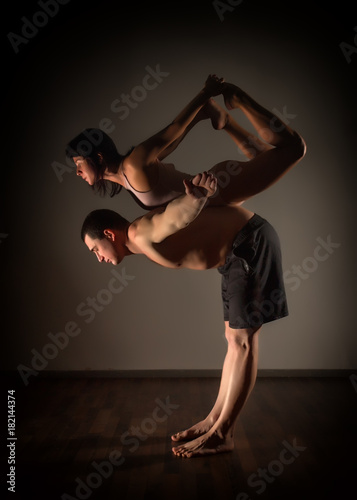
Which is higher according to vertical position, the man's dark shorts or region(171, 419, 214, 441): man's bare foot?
the man's dark shorts

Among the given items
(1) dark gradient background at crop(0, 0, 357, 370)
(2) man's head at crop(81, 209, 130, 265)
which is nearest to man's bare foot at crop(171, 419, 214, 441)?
(2) man's head at crop(81, 209, 130, 265)

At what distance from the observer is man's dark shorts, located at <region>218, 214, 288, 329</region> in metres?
2.27

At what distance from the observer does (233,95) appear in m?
2.32

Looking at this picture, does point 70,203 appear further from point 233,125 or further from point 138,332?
point 233,125

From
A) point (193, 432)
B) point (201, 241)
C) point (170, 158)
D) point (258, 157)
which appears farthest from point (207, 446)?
point (170, 158)

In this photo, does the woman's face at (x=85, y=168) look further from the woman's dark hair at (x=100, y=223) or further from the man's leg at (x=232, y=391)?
the man's leg at (x=232, y=391)

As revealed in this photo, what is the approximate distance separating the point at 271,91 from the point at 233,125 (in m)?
1.68

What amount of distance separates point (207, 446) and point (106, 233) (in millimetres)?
1041

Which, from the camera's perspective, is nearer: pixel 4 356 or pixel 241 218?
pixel 241 218

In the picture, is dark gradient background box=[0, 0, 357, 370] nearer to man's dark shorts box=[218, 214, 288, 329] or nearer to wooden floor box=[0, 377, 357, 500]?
wooden floor box=[0, 377, 357, 500]

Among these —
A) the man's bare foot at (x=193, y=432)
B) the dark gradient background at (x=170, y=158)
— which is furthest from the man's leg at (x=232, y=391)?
the dark gradient background at (x=170, y=158)

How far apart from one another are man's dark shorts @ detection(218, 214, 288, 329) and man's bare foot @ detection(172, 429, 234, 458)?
50cm

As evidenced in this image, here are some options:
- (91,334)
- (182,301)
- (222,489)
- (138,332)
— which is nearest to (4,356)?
(91,334)

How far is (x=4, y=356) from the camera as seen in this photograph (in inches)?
156
